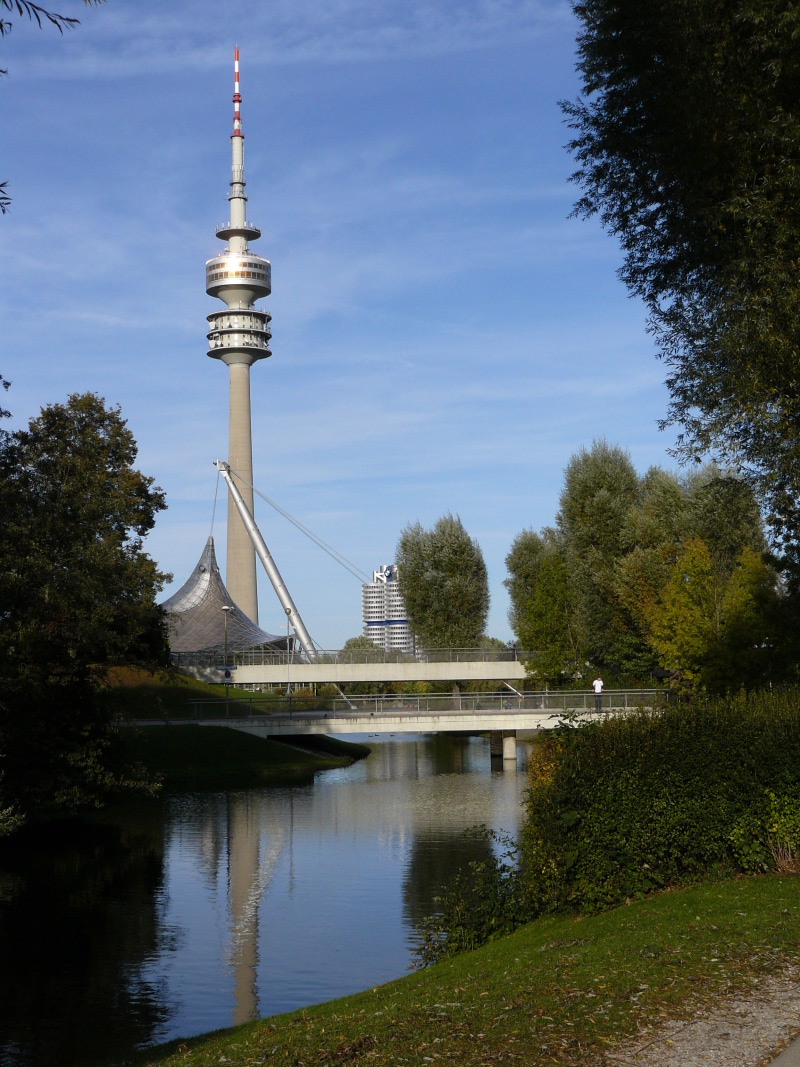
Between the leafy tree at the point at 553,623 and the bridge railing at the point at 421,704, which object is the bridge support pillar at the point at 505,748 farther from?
the leafy tree at the point at 553,623

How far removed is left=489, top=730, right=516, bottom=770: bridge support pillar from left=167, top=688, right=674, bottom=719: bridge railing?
230 cm

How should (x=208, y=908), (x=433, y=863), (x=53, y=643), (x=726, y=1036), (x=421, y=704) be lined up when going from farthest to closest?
(x=421, y=704), (x=53, y=643), (x=433, y=863), (x=208, y=908), (x=726, y=1036)

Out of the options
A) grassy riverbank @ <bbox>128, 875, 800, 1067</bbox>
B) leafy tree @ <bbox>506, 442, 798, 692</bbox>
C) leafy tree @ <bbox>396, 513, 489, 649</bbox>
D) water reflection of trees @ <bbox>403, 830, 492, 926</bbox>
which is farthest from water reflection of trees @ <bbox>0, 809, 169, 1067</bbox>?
leafy tree @ <bbox>396, 513, 489, 649</bbox>

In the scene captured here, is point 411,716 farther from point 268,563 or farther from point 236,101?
point 236,101

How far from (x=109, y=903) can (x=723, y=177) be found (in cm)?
1788

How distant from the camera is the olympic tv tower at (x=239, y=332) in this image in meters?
117

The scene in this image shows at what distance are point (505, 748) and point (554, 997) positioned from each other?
4732 cm

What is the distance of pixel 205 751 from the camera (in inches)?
1933

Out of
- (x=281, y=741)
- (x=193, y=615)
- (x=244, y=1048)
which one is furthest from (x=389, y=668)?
(x=244, y=1048)

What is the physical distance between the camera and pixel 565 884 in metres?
15.6

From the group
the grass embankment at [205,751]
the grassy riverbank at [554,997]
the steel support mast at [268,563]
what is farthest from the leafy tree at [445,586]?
the grassy riverbank at [554,997]

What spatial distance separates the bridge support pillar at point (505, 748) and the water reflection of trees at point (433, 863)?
2366cm

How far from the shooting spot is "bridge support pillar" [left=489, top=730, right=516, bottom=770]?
5519cm

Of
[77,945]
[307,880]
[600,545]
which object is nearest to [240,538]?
[600,545]
